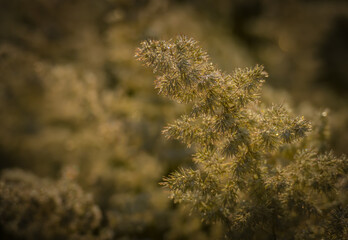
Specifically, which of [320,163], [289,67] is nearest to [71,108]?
[320,163]

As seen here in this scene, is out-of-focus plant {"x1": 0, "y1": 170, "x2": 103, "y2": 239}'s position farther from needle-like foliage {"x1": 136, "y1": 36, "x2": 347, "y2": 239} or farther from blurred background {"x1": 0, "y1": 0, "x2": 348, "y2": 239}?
needle-like foliage {"x1": 136, "y1": 36, "x2": 347, "y2": 239}

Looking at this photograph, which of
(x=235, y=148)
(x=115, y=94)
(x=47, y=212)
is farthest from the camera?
(x=115, y=94)

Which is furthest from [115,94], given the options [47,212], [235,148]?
[235,148]

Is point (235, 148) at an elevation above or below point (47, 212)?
below

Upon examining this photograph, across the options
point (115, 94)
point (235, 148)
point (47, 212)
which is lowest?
point (235, 148)

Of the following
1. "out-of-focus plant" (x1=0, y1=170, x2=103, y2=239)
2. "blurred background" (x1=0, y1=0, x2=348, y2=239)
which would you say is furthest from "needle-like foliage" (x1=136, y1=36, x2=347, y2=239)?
"out-of-focus plant" (x1=0, y1=170, x2=103, y2=239)

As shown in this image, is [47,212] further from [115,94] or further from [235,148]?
[235,148]

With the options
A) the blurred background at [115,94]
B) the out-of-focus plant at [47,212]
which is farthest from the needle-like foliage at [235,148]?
the out-of-focus plant at [47,212]

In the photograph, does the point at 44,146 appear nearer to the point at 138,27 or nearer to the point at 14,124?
the point at 14,124
